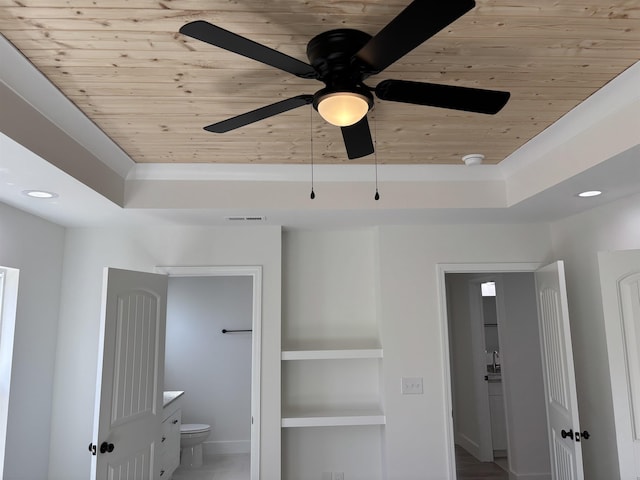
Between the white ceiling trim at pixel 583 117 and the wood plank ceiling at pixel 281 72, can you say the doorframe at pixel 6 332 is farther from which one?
the white ceiling trim at pixel 583 117

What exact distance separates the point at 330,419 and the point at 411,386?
0.65 meters

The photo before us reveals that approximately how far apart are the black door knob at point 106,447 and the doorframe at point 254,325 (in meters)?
0.98

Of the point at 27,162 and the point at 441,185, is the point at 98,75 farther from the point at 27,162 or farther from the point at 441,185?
the point at 441,185

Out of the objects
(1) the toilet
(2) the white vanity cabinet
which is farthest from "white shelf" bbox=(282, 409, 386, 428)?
(1) the toilet

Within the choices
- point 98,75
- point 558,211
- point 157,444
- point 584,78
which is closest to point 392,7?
point 584,78

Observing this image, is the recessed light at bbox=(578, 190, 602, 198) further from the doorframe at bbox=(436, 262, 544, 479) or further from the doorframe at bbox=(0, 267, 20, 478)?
the doorframe at bbox=(0, 267, 20, 478)

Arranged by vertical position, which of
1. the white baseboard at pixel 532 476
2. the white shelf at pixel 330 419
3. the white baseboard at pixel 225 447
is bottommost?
the white baseboard at pixel 532 476

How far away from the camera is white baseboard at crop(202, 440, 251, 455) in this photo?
18.5 ft

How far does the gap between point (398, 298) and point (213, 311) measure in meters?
2.79

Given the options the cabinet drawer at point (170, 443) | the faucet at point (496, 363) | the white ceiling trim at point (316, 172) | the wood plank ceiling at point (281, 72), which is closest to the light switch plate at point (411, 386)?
the white ceiling trim at point (316, 172)

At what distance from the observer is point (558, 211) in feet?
11.5

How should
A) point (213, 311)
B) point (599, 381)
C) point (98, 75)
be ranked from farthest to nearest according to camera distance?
point (213, 311), point (599, 381), point (98, 75)

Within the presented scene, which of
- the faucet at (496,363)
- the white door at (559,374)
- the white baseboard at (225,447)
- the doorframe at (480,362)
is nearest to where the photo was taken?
the white door at (559,374)

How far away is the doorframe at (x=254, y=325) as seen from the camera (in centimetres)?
356
